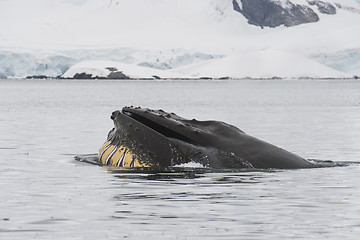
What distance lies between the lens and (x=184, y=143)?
14.3 metres

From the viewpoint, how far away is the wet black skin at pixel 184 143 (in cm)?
1415

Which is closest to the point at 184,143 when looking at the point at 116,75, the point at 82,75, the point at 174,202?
the point at 174,202

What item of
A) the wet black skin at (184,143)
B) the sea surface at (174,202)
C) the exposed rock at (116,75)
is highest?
the wet black skin at (184,143)

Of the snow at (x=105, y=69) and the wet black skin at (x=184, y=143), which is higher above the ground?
the wet black skin at (x=184, y=143)

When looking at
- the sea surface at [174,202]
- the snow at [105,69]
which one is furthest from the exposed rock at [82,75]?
the sea surface at [174,202]

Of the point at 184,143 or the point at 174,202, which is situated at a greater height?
the point at 184,143

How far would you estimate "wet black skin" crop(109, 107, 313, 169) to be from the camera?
14.1 meters

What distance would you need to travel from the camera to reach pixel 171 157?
14125 millimetres

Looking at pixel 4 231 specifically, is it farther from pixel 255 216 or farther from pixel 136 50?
pixel 136 50

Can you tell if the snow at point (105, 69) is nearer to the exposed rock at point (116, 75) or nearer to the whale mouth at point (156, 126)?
the exposed rock at point (116, 75)

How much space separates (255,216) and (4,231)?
323cm

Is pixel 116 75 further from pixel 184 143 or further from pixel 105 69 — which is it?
pixel 184 143

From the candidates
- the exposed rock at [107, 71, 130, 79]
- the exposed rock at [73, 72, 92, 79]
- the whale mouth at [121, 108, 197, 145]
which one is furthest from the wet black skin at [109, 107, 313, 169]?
the exposed rock at [73, 72, 92, 79]

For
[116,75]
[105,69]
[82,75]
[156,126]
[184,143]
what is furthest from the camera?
[82,75]
